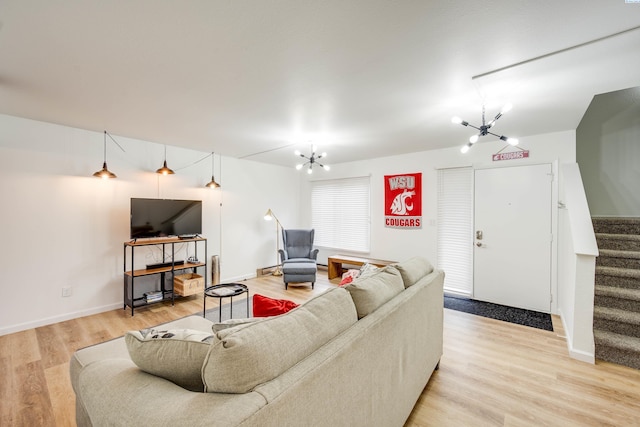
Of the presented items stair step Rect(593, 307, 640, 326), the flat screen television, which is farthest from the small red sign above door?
the flat screen television

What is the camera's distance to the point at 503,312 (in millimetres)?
3670

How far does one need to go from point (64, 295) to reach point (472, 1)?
5.00 metres

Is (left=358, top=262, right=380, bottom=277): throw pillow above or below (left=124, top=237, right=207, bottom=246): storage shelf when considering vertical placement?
below

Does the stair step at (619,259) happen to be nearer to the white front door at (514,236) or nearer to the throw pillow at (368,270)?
the white front door at (514,236)

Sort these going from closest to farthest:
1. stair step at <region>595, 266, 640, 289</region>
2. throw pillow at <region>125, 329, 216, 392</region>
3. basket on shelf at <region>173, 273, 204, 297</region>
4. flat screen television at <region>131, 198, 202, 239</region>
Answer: throw pillow at <region>125, 329, 216, 392</region> < stair step at <region>595, 266, 640, 289</region> < flat screen television at <region>131, 198, 202, 239</region> < basket on shelf at <region>173, 273, 204, 297</region>

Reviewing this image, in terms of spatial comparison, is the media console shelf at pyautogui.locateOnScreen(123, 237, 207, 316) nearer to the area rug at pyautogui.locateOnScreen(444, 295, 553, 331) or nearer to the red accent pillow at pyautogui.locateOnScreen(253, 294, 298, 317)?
the red accent pillow at pyautogui.locateOnScreen(253, 294, 298, 317)

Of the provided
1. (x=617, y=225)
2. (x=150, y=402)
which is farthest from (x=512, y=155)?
(x=150, y=402)

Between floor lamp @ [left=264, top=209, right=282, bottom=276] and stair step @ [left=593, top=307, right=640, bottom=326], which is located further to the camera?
floor lamp @ [left=264, top=209, right=282, bottom=276]

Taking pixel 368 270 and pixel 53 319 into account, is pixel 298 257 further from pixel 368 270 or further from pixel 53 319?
pixel 53 319

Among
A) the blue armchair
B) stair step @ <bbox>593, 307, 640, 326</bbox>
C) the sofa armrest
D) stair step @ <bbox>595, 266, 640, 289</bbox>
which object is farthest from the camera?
the blue armchair

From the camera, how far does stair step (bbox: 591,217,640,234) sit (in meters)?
Answer: 3.29

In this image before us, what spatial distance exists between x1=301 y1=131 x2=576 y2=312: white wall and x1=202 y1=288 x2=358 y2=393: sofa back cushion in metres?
3.89

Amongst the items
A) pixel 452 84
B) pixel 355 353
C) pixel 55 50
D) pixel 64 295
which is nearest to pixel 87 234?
pixel 64 295

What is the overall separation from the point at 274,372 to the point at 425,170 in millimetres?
4481
